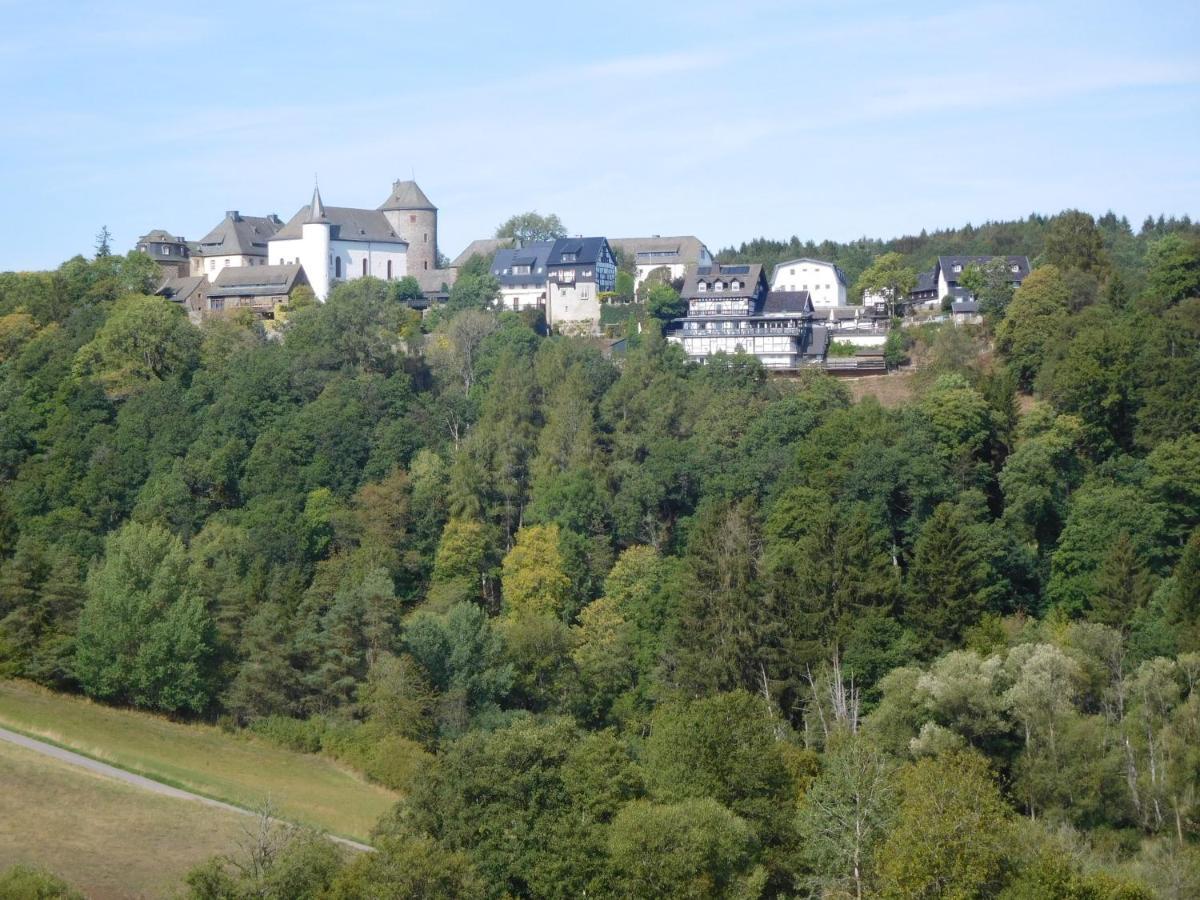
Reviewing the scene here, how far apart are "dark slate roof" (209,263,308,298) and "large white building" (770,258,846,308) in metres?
25.9

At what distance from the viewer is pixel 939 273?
79.3 m

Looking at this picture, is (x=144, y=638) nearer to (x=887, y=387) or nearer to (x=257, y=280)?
(x=887, y=387)

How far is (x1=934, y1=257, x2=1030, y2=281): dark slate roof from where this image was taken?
7656 centimetres

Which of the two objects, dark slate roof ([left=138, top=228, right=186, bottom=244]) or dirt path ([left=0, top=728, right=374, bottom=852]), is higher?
dark slate roof ([left=138, top=228, right=186, bottom=244])

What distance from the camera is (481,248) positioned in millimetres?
98500

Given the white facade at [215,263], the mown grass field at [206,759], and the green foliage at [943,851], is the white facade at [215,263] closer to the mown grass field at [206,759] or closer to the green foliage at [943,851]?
the mown grass field at [206,759]

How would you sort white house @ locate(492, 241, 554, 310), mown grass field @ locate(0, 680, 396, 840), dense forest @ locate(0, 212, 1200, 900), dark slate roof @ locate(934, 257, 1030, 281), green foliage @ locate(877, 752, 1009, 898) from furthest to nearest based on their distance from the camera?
white house @ locate(492, 241, 554, 310)
dark slate roof @ locate(934, 257, 1030, 281)
mown grass field @ locate(0, 680, 396, 840)
dense forest @ locate(0, 212, 1200, 900)
green foliage @ locate(877, 752, 1009, 898)

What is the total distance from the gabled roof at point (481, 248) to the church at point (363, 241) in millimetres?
1859

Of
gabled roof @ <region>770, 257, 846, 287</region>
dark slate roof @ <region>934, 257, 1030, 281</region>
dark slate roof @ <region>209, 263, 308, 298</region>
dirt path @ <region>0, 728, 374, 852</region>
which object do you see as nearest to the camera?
dirt path @ <region>0, 728, 374, 852</region>

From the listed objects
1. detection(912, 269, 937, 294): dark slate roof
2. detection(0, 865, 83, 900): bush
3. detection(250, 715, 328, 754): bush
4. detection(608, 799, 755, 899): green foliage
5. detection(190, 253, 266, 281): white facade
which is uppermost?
detection(190, 253, 266, 281): white facade

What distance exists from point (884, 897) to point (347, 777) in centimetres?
2277

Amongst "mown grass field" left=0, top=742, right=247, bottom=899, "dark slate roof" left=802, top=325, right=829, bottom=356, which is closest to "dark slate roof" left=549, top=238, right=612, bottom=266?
"dark slate roof" left=802, top=325, right=829, bottom=356

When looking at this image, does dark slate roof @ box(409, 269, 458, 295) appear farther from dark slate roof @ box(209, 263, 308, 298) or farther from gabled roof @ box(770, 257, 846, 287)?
gabled roof @ box(770, 257, 846, 287)

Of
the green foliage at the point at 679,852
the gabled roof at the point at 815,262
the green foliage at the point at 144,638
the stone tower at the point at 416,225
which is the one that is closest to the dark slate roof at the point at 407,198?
the stone tower at the point at 416,225
